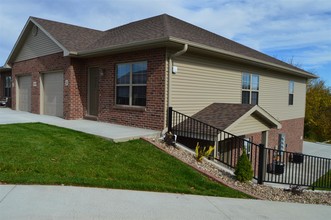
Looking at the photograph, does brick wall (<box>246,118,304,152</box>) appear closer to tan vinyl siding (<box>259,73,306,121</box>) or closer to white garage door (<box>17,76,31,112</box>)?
tan vinyl siding (<box>259,73,306,121</box>)

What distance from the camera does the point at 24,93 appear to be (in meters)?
17.6

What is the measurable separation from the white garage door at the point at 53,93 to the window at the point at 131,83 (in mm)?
4003

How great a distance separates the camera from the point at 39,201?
4.47 m

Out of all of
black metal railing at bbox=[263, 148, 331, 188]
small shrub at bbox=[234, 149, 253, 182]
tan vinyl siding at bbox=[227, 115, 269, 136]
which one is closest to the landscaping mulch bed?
small shrub at bbox=[234, 149, 253, 182]

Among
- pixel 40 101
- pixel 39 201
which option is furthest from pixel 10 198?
pixel 40 101

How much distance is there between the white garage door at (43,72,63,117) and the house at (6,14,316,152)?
0.05 meters

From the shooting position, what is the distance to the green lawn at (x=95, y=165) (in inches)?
225

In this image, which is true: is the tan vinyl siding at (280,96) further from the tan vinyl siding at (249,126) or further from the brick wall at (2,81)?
the brick wall at (2,81)

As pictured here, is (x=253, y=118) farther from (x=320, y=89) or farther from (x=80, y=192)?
(x=320, y=89)

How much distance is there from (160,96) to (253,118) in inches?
155

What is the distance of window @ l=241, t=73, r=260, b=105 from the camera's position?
549 inches

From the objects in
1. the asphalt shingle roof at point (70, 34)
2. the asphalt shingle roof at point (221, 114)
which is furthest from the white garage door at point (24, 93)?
the asphalt shingle roof at point (221, 114)

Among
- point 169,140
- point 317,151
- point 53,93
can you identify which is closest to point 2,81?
point 53,93

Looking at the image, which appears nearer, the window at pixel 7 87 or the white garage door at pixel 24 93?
the white garage door at pixel 24 93
